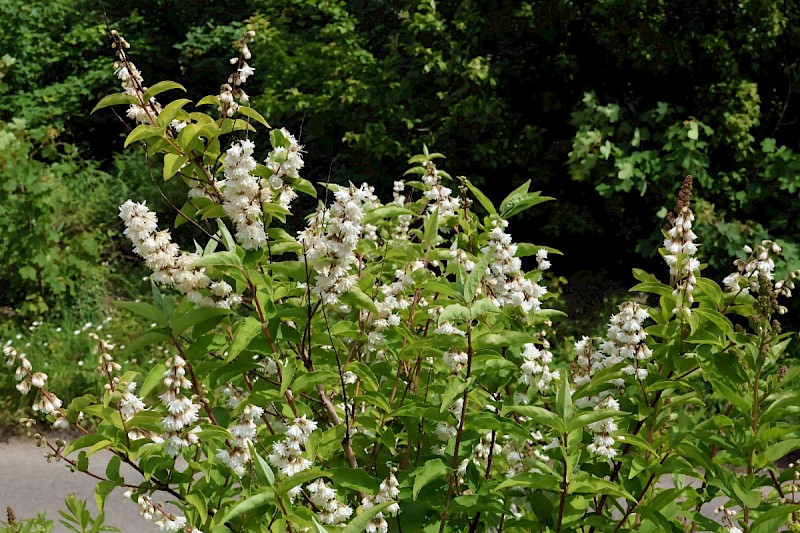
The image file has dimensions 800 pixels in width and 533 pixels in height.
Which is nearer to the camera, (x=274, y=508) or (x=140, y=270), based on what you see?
(x=274, y=508)

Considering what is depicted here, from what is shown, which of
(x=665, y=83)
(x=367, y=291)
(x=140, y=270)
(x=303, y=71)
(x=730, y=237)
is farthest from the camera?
(x=303, y=71)

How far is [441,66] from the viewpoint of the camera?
7.28 m

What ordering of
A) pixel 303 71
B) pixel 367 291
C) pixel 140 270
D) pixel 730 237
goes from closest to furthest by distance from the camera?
pixel 367 291 < pixel 730 237 < pixel 140 270 < pixel 303 71

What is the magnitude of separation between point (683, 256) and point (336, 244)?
0.87m

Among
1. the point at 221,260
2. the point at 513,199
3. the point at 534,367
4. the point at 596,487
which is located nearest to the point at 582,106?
the point at 513,199

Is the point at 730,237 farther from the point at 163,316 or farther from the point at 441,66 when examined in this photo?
the point at 163,316

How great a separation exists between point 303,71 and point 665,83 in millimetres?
3553

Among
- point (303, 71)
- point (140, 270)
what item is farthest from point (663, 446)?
point (303, 71)

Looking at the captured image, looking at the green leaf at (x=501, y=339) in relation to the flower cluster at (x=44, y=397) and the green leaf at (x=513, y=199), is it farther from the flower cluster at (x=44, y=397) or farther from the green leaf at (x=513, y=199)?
the flower cluster at (x=44, y=397)

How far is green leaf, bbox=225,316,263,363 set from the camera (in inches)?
77.1

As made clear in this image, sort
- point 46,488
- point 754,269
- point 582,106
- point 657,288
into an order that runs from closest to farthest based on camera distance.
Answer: point 657,288
point 754,269
point 46,488
point 582,106

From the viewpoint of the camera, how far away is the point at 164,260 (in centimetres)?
211

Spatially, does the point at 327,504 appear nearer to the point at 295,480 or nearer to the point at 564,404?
the point at 295,480

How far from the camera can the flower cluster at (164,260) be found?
6.83ft
